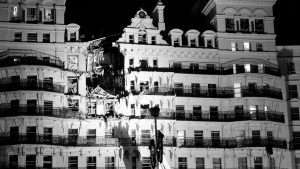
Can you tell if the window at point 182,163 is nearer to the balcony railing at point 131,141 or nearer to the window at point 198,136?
the balcony railing at point 131,141


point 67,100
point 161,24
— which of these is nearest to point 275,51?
point 161,24

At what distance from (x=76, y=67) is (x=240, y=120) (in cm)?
2200

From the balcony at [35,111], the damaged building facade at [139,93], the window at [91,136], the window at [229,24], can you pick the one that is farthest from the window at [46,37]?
the window at [229,24]

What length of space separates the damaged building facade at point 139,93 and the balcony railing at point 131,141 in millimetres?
126

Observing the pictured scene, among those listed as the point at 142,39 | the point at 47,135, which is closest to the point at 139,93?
the point at 142,39

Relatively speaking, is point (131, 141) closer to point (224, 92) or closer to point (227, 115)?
point (227, 115)

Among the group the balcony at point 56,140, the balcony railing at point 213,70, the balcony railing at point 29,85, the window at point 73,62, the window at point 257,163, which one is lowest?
the window at point 257,163

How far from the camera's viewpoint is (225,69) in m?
75.4

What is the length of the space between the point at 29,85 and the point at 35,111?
3376mm

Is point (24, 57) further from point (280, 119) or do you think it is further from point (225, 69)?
point (280, 119)

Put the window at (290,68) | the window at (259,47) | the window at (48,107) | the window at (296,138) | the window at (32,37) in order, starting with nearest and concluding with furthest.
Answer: the window at (48,107) → the window at (32,37) → the window at (296,138) → the window at (259,47) → the window at (290,68)

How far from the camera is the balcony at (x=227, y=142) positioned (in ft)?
232

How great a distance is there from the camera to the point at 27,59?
68.5m

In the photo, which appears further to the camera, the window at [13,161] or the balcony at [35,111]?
the balcony at [35,111]
